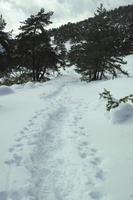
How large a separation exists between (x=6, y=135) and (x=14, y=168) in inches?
76.9

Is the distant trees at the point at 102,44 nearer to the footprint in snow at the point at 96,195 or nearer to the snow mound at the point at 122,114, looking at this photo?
the snow mound at the point at 122,114

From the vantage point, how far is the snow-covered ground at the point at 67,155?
13.1 feet

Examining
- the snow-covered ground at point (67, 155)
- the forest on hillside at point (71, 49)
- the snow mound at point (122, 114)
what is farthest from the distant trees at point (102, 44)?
the snow mound at point (122, 114)

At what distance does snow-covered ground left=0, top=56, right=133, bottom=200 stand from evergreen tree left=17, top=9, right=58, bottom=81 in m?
18.1

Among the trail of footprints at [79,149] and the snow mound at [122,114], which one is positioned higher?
the snow mound at [122,114]

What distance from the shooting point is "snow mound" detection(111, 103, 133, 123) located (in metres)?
7.07

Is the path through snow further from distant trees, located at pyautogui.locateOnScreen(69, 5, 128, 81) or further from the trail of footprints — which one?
distant trees, located at pyautogui.locateOnScreen(69, 5, 128, 81)

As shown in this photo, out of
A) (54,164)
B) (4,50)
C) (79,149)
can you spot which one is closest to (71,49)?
(4,50)

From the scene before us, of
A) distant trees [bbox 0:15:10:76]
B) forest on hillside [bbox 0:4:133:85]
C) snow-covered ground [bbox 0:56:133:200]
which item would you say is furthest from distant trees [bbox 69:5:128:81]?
snow-covered ground [bbox 0:56:133:200]

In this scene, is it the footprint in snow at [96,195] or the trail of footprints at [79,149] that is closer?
the footprint in snow at [96,195]

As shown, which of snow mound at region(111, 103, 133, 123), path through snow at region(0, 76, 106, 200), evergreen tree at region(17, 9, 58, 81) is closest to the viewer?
path through snow at region(0, 76, 106, 200)

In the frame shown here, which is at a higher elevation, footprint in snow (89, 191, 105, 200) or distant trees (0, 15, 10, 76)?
distant trees (0, 15, 10, 76)

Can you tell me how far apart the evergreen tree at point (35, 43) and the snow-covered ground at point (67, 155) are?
18.1 m

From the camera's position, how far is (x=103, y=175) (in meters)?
4.46
